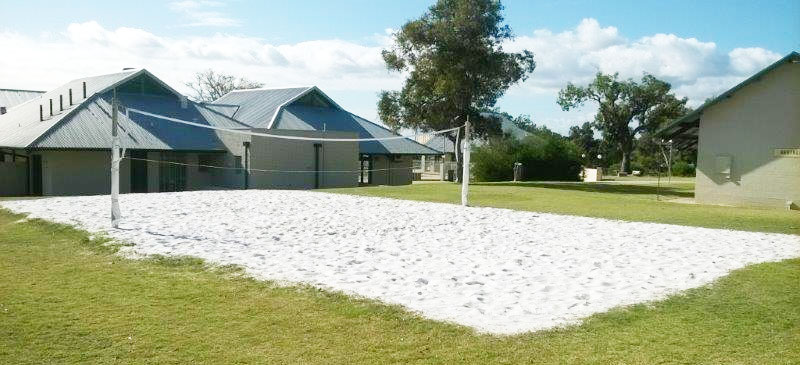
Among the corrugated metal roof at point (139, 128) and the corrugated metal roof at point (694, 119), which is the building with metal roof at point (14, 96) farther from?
the corrugated metal roof at point (694, 119)

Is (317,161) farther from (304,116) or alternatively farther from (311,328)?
(311,328)

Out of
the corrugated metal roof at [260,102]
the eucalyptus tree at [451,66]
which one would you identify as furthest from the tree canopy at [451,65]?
the corrugated metal roof at [260,102]

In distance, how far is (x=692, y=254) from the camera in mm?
10961

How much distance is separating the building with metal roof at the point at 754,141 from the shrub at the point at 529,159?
19.8 metres

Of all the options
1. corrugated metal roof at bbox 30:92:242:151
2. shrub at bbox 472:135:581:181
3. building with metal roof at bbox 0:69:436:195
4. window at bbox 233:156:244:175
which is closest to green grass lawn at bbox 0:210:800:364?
building with metal roof at bbox 0:69:436:195

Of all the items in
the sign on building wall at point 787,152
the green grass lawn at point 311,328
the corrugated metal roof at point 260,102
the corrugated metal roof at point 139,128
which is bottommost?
the green grass lawn at point 311,328

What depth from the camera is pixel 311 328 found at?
6500mm

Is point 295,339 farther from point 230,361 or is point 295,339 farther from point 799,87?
point 799,87

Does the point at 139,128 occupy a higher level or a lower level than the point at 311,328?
higher

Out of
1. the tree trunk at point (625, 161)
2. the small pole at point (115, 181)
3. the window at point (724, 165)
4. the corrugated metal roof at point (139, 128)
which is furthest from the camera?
the tree trunk at point (625, 161)

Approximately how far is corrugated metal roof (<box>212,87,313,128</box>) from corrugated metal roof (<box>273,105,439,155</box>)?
2.69 ft

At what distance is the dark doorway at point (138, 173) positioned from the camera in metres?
29.1

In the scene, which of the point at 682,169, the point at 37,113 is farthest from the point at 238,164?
the point at 682,169

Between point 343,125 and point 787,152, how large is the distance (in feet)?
72.8
